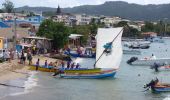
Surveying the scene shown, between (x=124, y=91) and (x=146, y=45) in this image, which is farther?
(x=146, y=45)

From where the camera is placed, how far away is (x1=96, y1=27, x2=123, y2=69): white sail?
164 feet

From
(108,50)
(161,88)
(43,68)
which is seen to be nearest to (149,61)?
(108,50)

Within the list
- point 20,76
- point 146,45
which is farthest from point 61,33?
point 146,45

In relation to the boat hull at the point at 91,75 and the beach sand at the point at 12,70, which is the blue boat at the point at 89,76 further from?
the beach sand at the point at 12,70

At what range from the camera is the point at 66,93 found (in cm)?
3856

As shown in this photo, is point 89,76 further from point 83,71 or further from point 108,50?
point 108,50

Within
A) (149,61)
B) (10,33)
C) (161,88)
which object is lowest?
(149,61)

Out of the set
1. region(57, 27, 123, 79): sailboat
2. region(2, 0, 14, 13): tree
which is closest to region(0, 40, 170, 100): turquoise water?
region(57, 27, 123, 79): sailboat

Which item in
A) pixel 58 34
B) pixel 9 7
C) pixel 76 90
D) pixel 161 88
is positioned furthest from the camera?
pixel 9 7

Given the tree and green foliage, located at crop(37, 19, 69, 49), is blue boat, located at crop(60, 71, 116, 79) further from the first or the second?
the tree

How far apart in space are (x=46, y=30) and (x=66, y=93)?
4432cm

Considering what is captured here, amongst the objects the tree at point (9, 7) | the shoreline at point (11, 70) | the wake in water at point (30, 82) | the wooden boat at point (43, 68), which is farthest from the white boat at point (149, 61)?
the tree at point (9, 7)

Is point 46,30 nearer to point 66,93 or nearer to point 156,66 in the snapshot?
point 156,66

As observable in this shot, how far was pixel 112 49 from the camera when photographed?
165 ft
